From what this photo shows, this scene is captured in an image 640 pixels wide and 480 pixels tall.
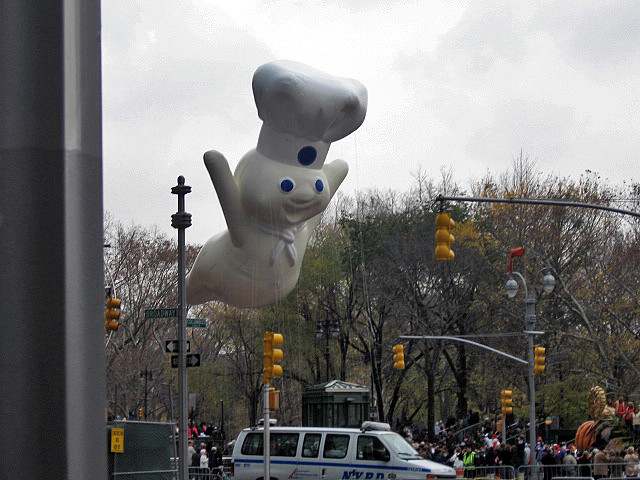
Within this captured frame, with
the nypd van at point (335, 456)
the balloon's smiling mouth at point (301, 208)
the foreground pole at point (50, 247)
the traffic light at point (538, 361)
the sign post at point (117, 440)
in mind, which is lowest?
the nypd van at point (335, 456)

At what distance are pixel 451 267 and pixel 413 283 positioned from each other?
5.70 ft

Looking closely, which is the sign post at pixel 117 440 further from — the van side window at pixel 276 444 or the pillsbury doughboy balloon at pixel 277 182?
the van side window at pixel 276 444

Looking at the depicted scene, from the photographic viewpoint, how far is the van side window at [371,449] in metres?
23.0

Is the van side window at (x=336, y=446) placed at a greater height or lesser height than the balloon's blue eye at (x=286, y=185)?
lesser

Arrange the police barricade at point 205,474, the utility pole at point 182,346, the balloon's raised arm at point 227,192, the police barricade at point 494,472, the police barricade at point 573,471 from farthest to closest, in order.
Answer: the police barricade at point 494,472
the police barricade at point 205,474
the police barricade at point 573,471
the utility pole at point 182,346
the balloon's raised arm at point 227,192

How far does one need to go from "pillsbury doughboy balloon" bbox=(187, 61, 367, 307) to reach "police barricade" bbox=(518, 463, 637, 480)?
13196 millimetres

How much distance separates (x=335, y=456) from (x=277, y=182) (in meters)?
12.2

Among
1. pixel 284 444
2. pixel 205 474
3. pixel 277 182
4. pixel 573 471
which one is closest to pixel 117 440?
pixel 277 182

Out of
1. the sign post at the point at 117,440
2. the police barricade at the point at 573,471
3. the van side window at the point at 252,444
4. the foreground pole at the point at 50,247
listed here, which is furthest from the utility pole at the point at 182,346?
the foreground pole at the point at 50,247

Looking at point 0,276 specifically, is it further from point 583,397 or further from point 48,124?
point 583,397

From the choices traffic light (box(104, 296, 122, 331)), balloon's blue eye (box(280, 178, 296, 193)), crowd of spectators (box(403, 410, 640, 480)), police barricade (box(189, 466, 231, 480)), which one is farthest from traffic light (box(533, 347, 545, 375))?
balloon's blue eye (box(280, 178, 296, 193))

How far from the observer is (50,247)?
265 cm

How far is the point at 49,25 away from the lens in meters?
2.73

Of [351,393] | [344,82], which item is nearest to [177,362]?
[344,82]
